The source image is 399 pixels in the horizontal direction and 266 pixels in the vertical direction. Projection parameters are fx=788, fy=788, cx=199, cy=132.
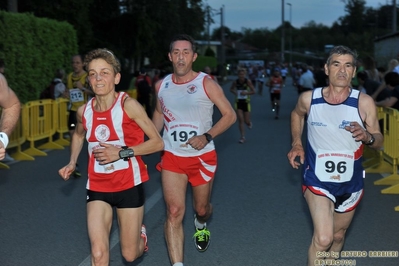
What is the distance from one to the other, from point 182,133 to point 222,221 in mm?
2484

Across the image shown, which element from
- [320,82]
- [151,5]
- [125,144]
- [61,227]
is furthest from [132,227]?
[151,5]

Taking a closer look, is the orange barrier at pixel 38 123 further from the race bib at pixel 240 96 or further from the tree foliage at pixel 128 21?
the tree foliage at pixel 128 21

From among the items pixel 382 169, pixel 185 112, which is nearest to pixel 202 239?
pixel 185 112

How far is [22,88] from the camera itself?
1948 centimetres

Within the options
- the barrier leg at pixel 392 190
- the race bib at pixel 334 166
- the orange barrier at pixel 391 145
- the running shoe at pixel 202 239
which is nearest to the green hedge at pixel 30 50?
the orange barrier at pixel 391 145

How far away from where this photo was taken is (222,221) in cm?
912

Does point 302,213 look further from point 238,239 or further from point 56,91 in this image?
point 56,91

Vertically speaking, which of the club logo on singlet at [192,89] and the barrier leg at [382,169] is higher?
the club logo on singlet at [192,89]

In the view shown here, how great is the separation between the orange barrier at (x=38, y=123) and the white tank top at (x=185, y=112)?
31.1 feet

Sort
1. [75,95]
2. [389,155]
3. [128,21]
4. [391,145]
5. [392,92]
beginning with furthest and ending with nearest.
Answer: [128,21] → [75,95] → [392,92] → [389,155] → [391,145]

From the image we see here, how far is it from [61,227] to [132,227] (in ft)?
10.1

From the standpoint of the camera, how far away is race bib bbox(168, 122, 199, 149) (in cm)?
689

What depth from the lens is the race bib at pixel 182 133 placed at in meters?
6.89

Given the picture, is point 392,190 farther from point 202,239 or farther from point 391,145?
point 202,239
